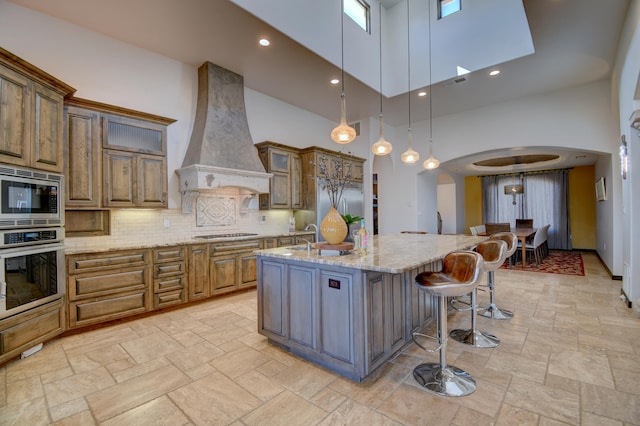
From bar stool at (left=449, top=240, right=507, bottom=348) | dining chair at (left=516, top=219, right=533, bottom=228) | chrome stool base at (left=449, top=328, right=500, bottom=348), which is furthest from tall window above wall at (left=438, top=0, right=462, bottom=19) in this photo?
dining chair at (left=516, top=219, right=533, bottom=228)

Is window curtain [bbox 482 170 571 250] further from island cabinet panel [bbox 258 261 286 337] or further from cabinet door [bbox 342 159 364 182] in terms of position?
island cabinet panel [bbox 258 261 286 337]

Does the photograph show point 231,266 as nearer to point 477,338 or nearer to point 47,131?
point 47,131

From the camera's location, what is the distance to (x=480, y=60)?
4.75 metres

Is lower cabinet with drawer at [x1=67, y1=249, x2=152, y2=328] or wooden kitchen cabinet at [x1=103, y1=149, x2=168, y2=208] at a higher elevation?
wooden kitchen cabinet at [x1=103, y1=149, x2=168, y2=208]

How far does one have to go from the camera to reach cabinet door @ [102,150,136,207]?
3.51 meters

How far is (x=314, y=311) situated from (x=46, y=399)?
1961mm

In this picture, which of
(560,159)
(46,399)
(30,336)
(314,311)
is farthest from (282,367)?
(560,159)

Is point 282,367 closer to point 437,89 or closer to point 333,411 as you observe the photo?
point 333,411

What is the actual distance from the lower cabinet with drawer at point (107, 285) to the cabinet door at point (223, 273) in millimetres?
822

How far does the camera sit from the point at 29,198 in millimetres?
2664

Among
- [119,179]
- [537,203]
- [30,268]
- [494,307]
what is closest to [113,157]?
[119,179]

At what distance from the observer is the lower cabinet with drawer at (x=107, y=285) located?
3.10 meters

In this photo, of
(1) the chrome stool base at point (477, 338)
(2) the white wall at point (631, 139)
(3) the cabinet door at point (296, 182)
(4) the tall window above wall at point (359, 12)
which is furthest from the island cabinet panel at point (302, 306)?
(4) the tall window above wall at point (359, 12)

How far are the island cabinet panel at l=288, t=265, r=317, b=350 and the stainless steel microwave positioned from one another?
2.42m
